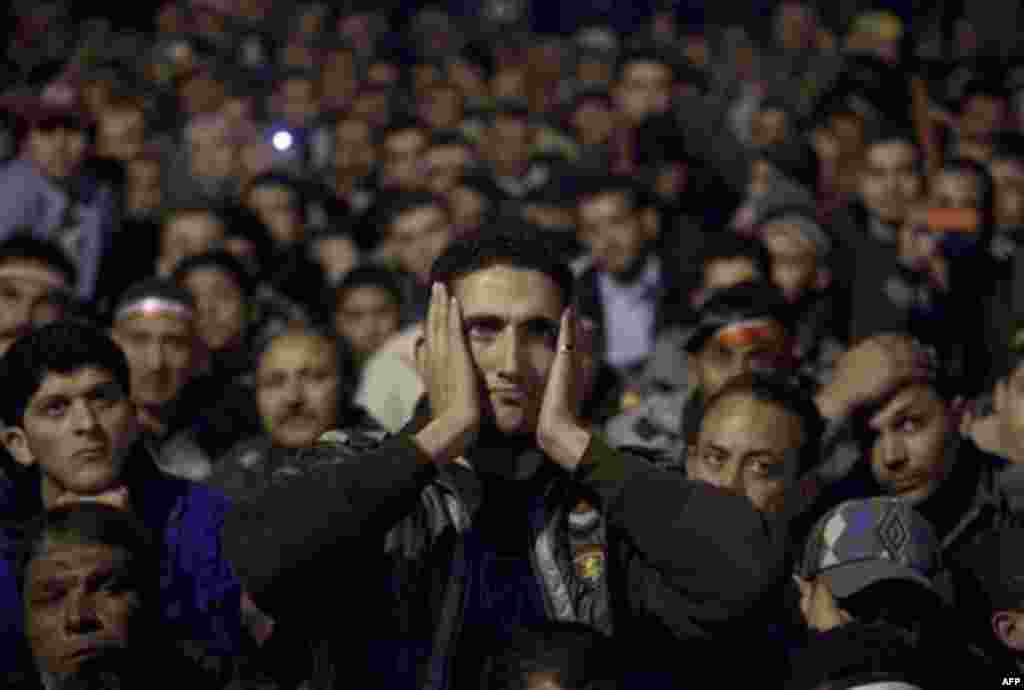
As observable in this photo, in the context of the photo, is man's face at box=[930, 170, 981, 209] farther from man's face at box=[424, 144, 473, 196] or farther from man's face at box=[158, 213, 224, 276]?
man's face at box=[158, 213, 224, 276]

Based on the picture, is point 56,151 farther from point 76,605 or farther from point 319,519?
point 319,519

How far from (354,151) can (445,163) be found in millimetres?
1451

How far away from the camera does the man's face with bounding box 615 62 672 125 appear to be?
523 inches

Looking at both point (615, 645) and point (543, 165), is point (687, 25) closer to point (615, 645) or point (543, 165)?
point (543, 165)

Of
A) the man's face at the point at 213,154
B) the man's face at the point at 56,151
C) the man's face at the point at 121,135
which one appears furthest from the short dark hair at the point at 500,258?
the man's face at the point at 213,154

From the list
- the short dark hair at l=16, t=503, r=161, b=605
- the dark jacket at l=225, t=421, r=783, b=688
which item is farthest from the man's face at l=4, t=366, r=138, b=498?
the dark jacket at l=225, t=421, r=783, b=688

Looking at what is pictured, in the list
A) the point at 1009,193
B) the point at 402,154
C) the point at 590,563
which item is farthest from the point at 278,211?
the point at 590,563

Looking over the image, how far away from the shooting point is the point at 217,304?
31.8 feet

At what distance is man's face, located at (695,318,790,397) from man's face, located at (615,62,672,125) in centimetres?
540

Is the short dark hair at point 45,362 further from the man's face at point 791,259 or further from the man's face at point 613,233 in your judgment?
the man's face at point 613,233

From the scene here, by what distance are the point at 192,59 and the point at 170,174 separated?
3.32 meters

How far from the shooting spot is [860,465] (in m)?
7.17

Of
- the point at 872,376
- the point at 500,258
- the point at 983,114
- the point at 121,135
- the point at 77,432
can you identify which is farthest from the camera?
the point at 983,114

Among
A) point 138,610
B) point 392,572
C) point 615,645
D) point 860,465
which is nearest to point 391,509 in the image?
point 392,572
